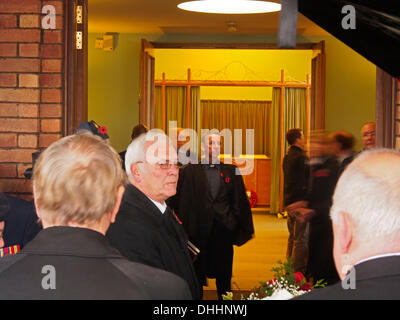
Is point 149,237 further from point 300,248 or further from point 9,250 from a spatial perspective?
point 300,248

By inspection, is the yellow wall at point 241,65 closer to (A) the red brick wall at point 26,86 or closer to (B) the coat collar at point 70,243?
(A) the red brick wall at point 26,86

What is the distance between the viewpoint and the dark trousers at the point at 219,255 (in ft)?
17.8

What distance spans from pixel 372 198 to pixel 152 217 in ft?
4.00

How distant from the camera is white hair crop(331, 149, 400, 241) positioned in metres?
1.25

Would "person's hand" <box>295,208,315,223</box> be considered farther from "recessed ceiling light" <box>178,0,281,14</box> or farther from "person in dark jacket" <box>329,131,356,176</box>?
"recessed ceiling light" <box>178,0,281,14</box>

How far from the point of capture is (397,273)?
123 centimetres

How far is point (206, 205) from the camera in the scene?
17.7ft

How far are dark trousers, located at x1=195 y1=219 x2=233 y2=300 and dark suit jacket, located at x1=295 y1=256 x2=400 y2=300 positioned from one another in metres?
4.19

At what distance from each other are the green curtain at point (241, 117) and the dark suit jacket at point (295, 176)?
22.1ft

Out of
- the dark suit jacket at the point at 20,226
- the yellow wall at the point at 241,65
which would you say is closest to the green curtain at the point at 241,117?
the yellow wall at the point at 241,65
